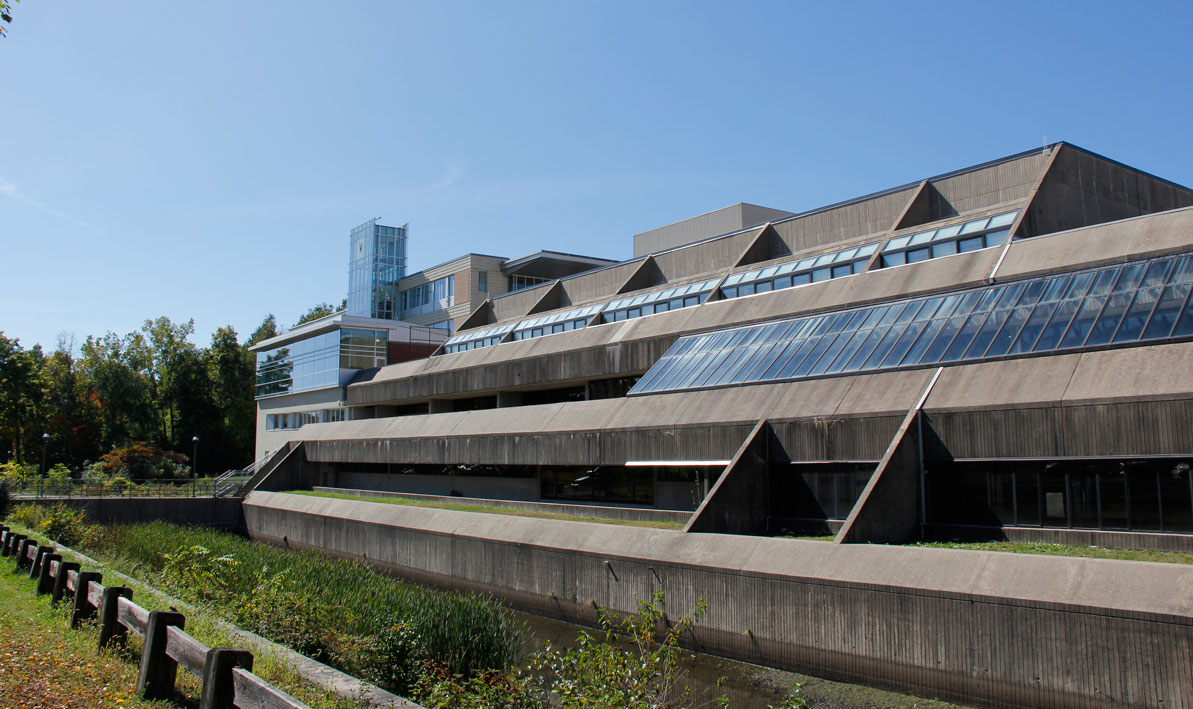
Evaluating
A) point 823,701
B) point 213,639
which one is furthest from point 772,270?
point 213,639

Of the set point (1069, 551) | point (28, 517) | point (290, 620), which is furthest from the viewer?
point (28, 517)

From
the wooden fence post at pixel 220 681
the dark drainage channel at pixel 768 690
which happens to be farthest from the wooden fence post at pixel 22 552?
the wooden fence post at pixel 220 681

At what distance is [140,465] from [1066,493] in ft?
227

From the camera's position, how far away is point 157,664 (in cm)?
718

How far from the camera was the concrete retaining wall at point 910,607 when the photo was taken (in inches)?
479

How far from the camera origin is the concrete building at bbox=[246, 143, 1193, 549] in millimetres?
16984

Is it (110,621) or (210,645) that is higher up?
(110,621)

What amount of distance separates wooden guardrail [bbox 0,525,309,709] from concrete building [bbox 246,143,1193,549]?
12.9 meters

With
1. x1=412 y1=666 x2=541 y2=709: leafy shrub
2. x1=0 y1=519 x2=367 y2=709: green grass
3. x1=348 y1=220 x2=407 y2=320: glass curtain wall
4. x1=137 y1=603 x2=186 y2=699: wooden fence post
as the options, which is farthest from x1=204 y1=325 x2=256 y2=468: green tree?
x1=137 y1=603 x2=186 y2=699: wooden fence post

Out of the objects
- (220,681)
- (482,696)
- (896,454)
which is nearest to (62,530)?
(482,696)

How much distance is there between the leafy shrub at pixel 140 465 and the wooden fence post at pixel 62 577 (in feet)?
201

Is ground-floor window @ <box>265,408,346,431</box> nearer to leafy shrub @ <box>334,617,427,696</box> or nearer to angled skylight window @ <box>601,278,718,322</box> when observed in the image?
angled skylight window @ <box>601,278,718,322</box>

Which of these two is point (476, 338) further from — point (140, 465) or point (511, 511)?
point (140, 465)

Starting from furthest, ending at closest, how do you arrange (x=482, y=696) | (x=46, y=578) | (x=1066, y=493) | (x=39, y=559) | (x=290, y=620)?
(x=1066, y=493) → (x=39, y=559) → (x=46, y=578) → (x=290, y=620) → (x=482, y=696)
